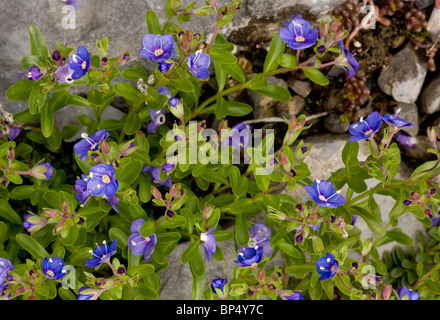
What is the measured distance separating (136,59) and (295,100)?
1.18 meters

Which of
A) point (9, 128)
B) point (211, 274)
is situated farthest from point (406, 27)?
point (9, 128)

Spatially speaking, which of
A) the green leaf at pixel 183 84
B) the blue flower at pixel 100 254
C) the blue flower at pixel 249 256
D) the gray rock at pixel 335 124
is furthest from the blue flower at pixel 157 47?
the gray rock at pixel 335 124

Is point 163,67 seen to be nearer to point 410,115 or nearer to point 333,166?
point 333,166

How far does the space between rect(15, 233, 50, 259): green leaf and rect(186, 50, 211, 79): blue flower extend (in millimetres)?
1307

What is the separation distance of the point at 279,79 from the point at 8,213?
2035 millimetres

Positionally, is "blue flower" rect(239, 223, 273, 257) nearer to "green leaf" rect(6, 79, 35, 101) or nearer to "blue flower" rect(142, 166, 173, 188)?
"blue flower" rect(142, 166, 173, 188)

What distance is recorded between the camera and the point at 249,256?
273 centimetres

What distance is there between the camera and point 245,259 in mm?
2656

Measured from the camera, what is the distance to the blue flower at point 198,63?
2.57 metres

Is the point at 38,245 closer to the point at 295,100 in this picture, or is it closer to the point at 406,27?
the point at 295,100

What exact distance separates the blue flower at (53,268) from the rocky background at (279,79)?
3.12 ft

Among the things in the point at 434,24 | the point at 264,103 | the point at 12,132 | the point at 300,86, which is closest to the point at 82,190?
the point at 12,132

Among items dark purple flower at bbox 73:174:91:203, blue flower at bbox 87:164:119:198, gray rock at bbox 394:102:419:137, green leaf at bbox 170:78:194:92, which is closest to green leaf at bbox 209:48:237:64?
green leaf at bbox 170:78:194:92
